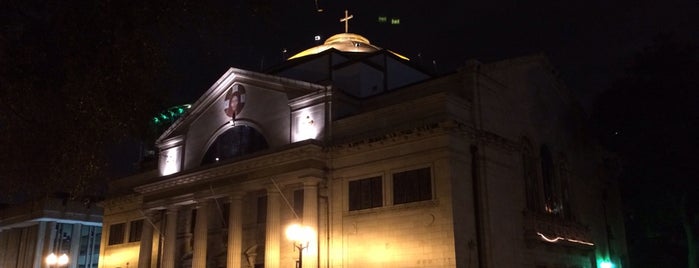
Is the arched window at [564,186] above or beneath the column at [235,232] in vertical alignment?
above

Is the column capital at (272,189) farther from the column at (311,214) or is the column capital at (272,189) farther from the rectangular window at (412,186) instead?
the rectangular window at (412,186)

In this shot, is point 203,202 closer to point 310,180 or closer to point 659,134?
point 310,180

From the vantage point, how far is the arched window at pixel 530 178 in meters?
27.1

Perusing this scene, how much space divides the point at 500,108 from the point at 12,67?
65.6 feet

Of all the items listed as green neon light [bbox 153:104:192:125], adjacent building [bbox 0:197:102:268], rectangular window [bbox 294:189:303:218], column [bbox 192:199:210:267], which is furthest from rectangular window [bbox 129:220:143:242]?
rectangular window [bbox 294:189:303:218]

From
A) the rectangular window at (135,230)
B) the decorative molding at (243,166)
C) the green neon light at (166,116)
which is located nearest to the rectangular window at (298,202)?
the decorative molding at (243,166)

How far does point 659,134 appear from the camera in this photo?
31.2 meters

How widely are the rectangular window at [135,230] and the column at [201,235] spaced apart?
860 centimetres

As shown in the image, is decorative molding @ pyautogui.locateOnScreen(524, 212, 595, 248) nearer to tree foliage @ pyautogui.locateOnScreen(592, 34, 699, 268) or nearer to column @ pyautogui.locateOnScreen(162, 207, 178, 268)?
tree foliage @ pyautogui.locateOnScreen(592, 34, 699, 268)

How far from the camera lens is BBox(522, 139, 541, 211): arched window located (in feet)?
89.0

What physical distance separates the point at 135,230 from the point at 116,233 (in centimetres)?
238

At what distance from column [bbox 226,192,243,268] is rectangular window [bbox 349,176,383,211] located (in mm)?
5722

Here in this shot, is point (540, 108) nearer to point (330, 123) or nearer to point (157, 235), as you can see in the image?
point (330, 123)

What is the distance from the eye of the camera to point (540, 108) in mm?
30156
